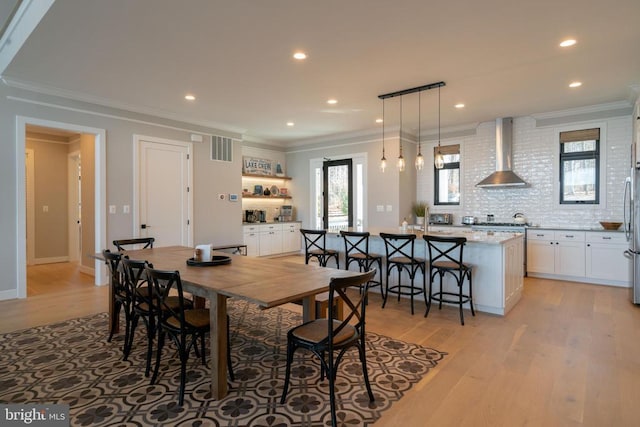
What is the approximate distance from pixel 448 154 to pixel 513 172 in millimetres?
1344

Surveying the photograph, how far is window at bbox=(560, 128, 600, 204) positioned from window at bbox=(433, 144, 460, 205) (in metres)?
1.79

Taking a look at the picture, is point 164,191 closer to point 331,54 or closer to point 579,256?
point 331,54

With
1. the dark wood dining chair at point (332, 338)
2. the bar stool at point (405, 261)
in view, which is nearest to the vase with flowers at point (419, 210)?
the bar stool at point (405, 261)

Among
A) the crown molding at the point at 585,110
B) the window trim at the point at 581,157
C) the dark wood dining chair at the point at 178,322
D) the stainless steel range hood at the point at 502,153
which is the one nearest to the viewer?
the dark wood dining chair at the point at 178,322

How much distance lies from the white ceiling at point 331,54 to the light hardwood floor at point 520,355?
287 cm

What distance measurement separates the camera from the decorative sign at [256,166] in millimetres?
8266

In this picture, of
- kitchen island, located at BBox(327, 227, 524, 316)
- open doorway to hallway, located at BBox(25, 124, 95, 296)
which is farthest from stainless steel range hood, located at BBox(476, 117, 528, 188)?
open doorway to hallway, located at BBox(25, 124, 95, 296)

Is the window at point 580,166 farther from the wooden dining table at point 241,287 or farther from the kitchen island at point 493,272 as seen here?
the wooden dining table at point 241,287

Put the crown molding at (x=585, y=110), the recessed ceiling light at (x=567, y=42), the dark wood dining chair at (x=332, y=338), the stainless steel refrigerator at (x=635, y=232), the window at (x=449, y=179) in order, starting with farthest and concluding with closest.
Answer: the window at (x=449, y=179), the crown molding at (x=585, y=110), the stainless steel refrigerator at (x=635, y=232), the recessed ceiling light at (x=567, y=42), the dark wood dining chair at (x=332, y=338)

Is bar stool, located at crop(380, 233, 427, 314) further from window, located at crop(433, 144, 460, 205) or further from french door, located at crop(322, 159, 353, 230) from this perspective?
french door, located at crop(322, 159, 353, 230)

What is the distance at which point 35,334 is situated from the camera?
3383mm

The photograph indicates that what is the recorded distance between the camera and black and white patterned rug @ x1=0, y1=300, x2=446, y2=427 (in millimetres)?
2084

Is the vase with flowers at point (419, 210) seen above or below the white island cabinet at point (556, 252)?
above

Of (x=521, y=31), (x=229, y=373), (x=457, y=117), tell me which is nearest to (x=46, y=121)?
(x=229, y=373)
